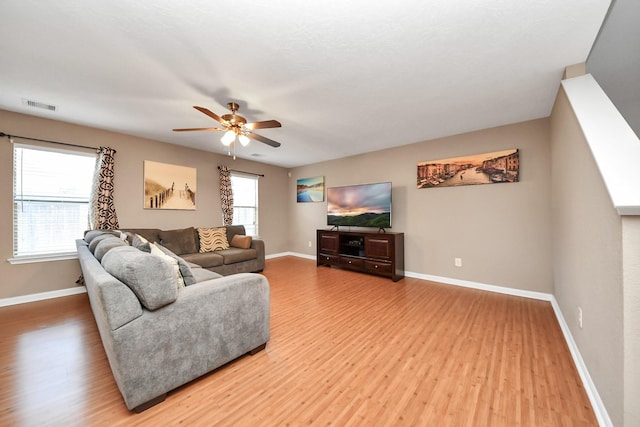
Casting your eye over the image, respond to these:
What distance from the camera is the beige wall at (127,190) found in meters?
3.02

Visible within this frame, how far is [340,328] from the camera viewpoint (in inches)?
93.3

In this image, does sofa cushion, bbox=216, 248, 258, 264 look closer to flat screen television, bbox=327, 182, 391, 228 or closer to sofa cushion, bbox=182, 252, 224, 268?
sofa cushion, bbox=182, 252, 224, 268

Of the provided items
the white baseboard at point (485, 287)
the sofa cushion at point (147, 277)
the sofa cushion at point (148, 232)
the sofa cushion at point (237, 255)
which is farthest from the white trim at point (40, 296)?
the white baseboard at point (485, 287)

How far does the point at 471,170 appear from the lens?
3.65 meters

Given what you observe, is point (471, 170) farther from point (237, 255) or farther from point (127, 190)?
point (127, 190)

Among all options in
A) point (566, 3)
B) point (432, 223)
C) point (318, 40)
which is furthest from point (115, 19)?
point (432, 223)

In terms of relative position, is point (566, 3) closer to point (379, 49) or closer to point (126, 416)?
point (379, 49)

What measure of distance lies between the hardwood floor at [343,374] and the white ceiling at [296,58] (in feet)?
8.12

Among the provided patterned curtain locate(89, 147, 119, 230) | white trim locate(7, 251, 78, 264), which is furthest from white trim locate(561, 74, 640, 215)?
white trim locate(7, 251, 78, 264)

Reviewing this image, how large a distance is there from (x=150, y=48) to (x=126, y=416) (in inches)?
100

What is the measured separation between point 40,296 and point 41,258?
52 centimetres

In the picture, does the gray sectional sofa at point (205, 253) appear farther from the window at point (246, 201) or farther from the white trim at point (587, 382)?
the white trim at point (587, 382)

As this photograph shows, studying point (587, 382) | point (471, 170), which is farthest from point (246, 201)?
point (587, 382)

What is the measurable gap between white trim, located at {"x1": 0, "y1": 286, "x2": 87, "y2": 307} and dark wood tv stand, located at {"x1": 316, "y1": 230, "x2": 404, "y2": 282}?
156 inches
